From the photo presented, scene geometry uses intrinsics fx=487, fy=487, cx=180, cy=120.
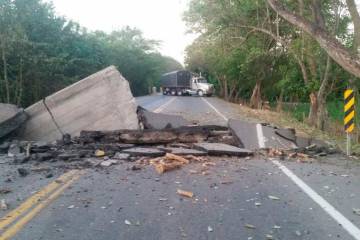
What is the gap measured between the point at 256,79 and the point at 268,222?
112ft

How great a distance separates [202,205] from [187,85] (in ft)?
207

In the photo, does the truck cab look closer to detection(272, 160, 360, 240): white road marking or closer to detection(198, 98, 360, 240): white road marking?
detection(198, 98, 360, 240): white road marking

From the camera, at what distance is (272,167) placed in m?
9.74

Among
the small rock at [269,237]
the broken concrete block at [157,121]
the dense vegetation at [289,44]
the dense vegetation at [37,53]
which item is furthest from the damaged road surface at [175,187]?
the dense vegetation at [37,53]

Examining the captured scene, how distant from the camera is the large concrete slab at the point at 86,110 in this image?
1400 cm

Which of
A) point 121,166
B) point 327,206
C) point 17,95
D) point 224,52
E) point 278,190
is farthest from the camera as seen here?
point 224,52

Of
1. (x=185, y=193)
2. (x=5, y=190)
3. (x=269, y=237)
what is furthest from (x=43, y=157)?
(x=269, y=237)

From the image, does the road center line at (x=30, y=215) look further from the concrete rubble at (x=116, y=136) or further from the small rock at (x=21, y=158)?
the small rock at (x=21, y=158)

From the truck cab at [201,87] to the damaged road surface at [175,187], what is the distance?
5451 centimetres

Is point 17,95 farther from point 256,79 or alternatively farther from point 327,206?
point 256,79

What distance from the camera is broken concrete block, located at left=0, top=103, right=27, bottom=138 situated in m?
12.6

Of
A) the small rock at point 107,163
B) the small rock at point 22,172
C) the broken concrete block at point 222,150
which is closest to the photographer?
the small rock at point 22,172

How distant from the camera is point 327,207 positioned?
6594mm

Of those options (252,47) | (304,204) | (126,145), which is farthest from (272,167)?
(252,47)
